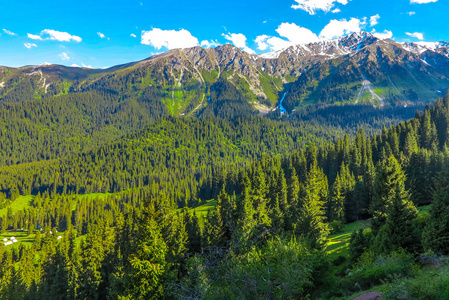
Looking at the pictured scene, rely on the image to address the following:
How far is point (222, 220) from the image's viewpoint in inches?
1999

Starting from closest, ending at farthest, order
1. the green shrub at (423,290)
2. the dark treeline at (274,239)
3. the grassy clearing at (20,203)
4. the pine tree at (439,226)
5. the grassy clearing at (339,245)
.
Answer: the green shrub at (423,290), the dark treeline at (274,239), the pine tree at (439,226), the grassy clearing at (339,245), the grassy clearing at (20,203)

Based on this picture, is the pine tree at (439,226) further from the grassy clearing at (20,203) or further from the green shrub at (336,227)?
the grassy clearing at (20,203)

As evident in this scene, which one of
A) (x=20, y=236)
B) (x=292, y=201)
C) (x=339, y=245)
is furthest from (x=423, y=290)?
(x=20, y=236)

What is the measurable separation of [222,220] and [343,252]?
2302cm

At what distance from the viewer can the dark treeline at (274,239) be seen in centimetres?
1633

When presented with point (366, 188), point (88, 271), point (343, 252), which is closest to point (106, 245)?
point (88, 271)

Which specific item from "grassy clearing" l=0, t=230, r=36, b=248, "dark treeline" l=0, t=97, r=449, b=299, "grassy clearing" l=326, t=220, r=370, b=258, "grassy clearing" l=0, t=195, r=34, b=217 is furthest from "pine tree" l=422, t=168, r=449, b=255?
"grassy clearing" l=0, t=195, r=34, b=217

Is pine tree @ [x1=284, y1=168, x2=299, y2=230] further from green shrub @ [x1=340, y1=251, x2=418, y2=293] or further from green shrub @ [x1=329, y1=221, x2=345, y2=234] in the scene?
green shrub @ [x1=340, y1=251, x2=418, y2=293]

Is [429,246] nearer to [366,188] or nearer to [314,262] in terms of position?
[314,262]

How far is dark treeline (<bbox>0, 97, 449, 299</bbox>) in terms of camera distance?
16328 mm

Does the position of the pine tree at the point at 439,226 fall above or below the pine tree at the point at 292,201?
above

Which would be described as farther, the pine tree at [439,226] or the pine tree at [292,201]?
the pine tree at [292,201]

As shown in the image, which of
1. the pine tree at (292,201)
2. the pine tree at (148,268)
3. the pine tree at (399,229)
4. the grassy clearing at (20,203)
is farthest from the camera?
the grassy clearing at (20,203)

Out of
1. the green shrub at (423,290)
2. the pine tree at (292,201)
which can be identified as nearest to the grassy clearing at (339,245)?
the pine tree at (292,201)
